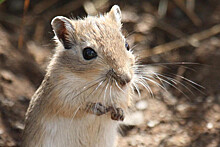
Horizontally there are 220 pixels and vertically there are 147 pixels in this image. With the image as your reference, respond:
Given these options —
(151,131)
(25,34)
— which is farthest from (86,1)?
(151,131)

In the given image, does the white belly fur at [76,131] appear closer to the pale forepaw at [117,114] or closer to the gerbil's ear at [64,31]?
the pale forepaw at [117,114]

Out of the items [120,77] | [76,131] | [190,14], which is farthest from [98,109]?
[190,14]

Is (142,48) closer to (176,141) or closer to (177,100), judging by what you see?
(177,100)

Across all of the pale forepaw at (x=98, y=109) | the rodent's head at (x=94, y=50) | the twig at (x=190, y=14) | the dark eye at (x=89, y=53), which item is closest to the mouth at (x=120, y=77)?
the rodent's head at (x=94, y=50)

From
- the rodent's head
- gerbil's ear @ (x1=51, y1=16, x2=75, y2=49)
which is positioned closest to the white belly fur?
the rodent's head

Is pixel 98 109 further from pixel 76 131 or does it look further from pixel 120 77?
pixel 120 77

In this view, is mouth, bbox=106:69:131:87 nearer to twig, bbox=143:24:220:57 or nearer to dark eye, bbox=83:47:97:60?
dark eye, bbox=83:47:97:60
